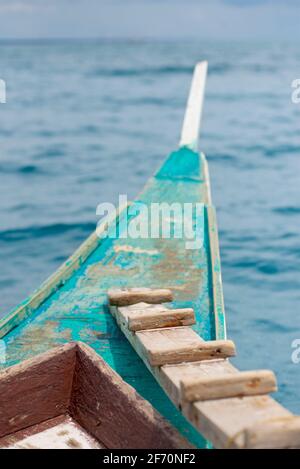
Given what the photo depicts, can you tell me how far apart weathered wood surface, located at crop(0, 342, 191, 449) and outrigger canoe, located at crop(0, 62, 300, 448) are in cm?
16

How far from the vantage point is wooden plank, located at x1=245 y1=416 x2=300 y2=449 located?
1.84 metres

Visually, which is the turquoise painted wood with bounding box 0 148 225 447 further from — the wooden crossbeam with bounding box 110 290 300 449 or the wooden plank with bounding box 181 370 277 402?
the wooden plank with bounding box 181 370 277 402

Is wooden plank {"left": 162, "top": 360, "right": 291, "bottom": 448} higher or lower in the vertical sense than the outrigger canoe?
lower

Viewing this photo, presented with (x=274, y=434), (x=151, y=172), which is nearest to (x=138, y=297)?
(x=274, y=434)

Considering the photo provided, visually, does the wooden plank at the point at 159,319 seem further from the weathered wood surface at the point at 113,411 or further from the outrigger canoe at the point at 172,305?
the weathered wood surface at the point at 113,411

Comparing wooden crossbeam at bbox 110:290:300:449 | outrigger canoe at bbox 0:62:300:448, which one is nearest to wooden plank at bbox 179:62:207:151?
outrigger canoe at bbox 0:62:300:448

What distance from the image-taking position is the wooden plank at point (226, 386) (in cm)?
211

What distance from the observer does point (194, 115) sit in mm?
6652

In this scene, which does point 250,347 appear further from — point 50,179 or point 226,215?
point 50,179

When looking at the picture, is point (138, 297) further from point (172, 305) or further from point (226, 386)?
point (226, 386)

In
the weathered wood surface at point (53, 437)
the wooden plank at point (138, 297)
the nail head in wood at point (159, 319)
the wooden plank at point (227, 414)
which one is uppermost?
the wooden plank at point (138, 297)

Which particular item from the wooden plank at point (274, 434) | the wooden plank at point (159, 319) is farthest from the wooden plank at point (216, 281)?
the wooden plank at point (274, 434)

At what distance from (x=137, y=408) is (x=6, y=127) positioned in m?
14.2

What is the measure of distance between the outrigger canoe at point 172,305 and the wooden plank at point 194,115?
1.16 m
